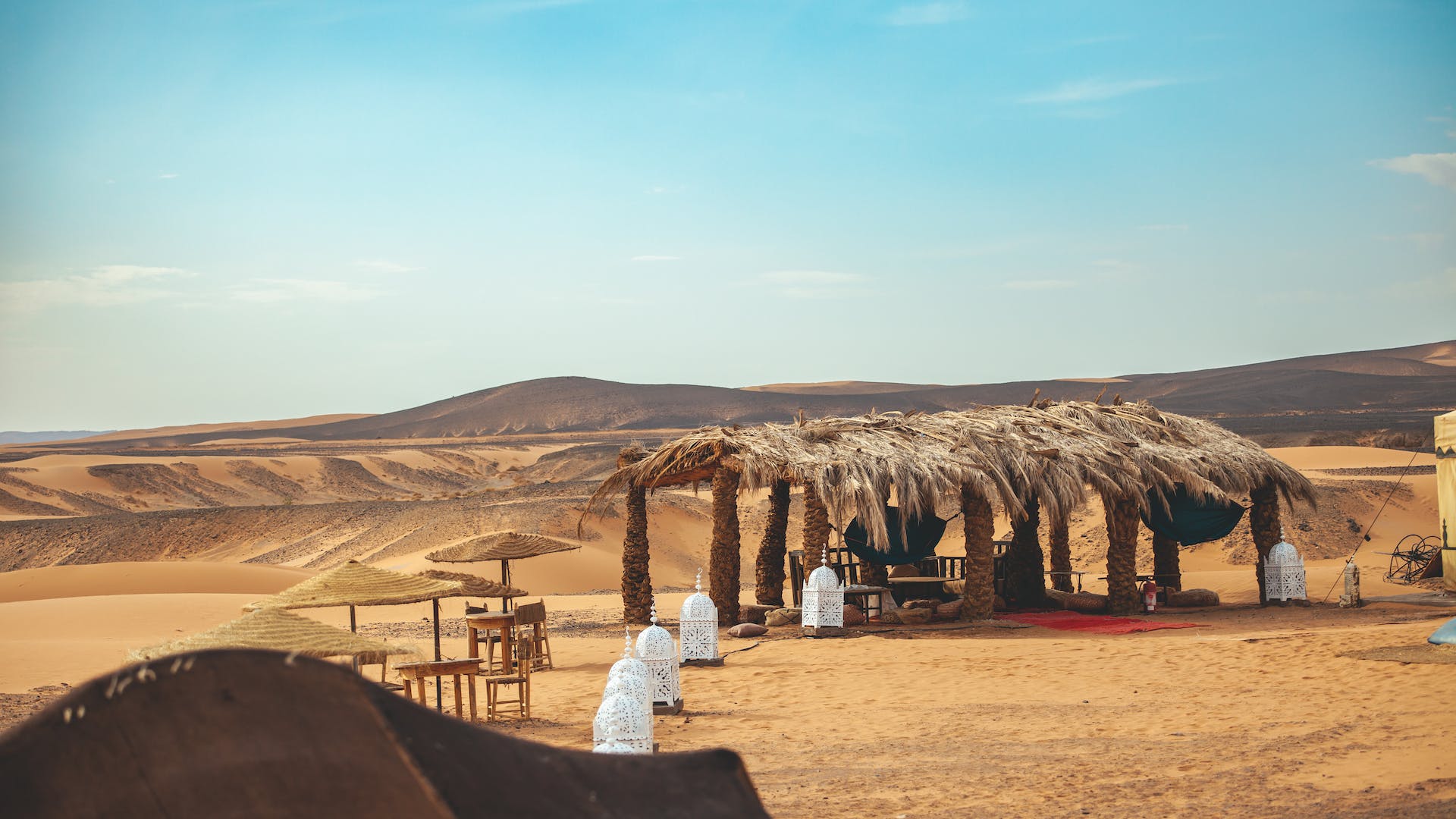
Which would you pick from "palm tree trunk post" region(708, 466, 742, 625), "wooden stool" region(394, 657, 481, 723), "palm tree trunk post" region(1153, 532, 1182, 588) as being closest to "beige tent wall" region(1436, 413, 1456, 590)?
"palm tree trunk post" region(1153, 532, 1182, 588)

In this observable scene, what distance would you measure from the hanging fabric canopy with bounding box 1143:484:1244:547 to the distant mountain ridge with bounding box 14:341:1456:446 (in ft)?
A: 237

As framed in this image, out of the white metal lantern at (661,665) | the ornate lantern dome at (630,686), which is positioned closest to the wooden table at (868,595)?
the white metal lantern at (661,665)

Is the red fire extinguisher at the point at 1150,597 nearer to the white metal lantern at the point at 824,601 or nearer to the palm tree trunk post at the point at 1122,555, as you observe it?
the palm tree trunk post at the point at 1122,555

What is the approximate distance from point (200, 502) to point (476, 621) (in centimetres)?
5039

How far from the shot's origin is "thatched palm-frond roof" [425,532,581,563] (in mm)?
15797

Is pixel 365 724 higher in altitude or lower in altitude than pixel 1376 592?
higher

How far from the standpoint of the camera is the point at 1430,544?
96.2 ft

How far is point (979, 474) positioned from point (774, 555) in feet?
17.1

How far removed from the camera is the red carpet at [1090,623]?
57.5 feet

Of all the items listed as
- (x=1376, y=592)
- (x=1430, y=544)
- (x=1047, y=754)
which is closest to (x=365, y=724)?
(x=1047, y=754)

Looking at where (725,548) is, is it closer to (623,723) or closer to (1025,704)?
(1025,704)

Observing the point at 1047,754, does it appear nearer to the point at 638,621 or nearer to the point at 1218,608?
the point at 638,621

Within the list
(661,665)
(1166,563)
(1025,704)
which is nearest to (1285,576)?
(1166,563)

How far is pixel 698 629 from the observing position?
14781 mm
